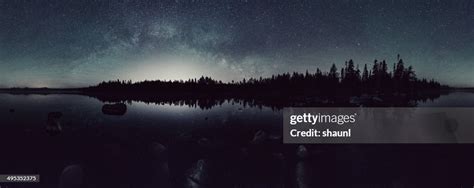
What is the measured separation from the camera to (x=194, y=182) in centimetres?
1388

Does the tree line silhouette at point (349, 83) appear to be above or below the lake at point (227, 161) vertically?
above

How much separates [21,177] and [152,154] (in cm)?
871

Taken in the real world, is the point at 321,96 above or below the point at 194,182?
above

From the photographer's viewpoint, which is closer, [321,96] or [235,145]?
[235,145]

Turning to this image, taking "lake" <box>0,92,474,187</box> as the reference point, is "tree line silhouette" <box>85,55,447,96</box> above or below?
above

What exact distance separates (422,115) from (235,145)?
44.0ft

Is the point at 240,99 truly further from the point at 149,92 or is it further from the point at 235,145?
the point at 149,92

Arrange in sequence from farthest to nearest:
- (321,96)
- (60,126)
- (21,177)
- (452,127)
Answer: (60,126) → (321,96) → (452,127) → (21,177)

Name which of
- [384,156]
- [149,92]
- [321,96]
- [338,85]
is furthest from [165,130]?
[149,92]

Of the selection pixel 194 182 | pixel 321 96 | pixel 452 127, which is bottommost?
pixel 194 182

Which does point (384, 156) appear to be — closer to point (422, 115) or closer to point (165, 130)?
point (422, 115)

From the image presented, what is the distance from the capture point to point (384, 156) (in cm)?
1655

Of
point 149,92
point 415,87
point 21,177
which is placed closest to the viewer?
point 21,177

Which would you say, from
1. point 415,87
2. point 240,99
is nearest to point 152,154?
point 415,87
